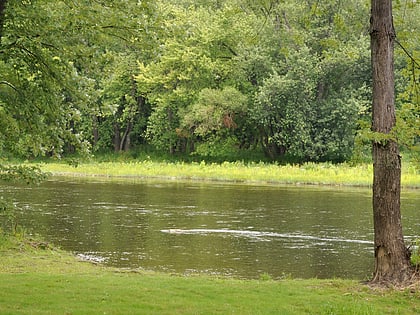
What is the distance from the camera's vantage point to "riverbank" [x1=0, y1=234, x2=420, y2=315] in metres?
9.90

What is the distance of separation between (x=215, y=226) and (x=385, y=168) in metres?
11.9

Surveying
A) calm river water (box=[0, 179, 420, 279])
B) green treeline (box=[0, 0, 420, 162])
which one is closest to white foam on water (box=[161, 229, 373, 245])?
calm river water (box=[0, 179, 420, 279])

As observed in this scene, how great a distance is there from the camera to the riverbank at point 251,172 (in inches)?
1706

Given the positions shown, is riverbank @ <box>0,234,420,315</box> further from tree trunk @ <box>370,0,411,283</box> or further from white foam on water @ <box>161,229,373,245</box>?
white foam on water @ <box>161,229,373,245</box>

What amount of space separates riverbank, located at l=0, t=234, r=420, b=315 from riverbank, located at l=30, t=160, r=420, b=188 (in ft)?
94.9

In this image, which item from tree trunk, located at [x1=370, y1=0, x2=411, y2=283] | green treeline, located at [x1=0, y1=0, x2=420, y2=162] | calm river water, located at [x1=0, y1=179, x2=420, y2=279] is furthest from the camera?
green treeline, located at [x1=0, y1=0, x2=420, y2=162]

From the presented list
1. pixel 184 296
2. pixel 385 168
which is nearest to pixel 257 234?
pixel 385 168

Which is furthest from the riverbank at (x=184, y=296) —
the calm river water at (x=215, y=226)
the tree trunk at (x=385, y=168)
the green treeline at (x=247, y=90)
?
the green treeline at (x=247, y=90)

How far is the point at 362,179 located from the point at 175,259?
1074 inches

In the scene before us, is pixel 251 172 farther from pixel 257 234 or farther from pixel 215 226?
pixel 257 234

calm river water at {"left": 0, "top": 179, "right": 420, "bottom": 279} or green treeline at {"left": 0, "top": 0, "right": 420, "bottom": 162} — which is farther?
green treeline at {"left": 0, "top": 0, "right": 420, "bottom": 162}

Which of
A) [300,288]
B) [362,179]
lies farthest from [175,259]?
[362,179]

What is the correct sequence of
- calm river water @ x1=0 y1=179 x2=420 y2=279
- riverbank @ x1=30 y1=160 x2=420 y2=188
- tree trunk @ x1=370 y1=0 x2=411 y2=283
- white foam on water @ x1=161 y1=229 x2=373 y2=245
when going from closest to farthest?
tree trunk @ x1=370 y1=0 x2=411 y2=283
calm river water @ x1=0 y1=179 x2=420 y2=279
white foam on water @ x1=161 y1=229 x2=373 y2=245
riverbank @ x1=30 y1=160 x2=420 y2=188

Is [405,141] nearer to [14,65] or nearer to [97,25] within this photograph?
[97,25]
